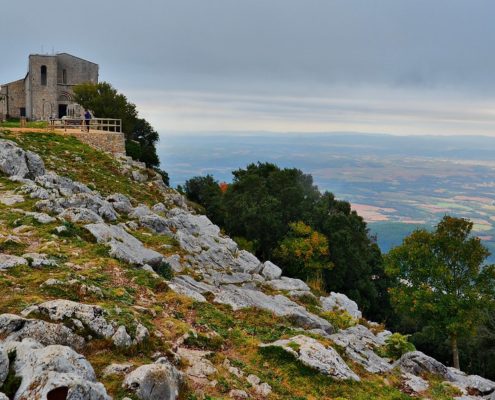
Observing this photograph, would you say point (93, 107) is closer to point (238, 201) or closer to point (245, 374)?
point (238, 201)

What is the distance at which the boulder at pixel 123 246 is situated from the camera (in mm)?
18469

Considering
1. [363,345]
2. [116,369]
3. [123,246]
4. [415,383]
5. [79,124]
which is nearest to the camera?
[116,369]

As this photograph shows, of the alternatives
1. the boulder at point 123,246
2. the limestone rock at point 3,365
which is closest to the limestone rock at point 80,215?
the boulder at point 123,246

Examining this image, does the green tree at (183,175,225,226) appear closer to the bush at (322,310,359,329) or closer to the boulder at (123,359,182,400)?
the bush at (322,310,359,329)

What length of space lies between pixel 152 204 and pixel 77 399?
24690 mm

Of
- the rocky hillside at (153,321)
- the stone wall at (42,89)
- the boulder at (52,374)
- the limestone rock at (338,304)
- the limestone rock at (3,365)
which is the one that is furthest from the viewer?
the stone wall at (42,89)

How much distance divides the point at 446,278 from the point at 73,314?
2440 cm

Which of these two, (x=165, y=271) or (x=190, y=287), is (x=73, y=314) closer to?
(x=165, y=271)

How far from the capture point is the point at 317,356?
13.6 meters

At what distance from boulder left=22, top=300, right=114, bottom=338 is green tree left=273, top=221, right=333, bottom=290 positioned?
29158mm

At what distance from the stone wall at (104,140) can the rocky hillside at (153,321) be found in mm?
12016

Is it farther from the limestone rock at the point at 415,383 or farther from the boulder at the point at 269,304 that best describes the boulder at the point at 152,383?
the limestone rock at the point at 415,383

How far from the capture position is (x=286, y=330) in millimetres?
16250

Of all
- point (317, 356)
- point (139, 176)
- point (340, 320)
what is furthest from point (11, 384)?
point (139, 176)
